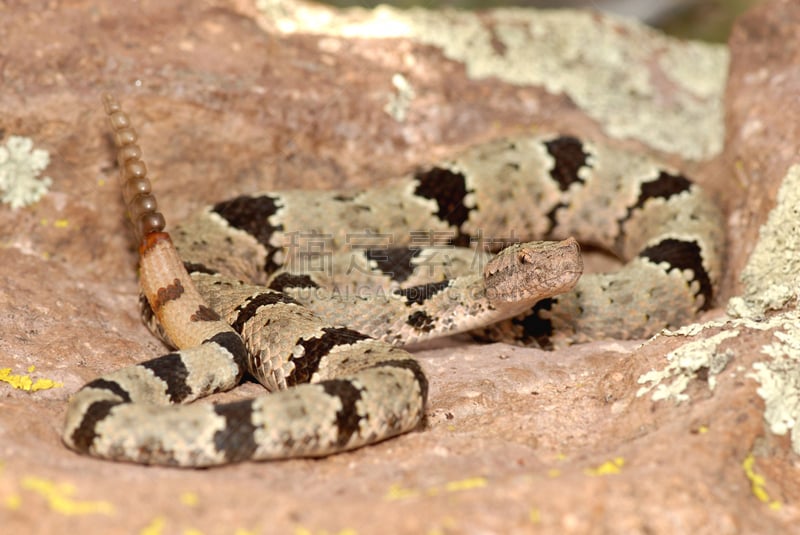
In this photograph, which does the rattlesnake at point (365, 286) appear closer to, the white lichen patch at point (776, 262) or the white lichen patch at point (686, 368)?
the white lichen patch at point (776, 262)

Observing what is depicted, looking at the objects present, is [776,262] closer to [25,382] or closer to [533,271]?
[533,271]

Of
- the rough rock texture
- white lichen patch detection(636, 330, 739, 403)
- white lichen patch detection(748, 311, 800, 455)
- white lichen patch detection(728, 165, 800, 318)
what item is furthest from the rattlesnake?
white lichen patch detection(748, 311, 800, 455)

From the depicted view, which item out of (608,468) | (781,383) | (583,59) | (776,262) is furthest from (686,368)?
(583,59)

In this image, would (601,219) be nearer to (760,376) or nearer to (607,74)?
(607,74)

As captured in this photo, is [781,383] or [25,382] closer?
[781,383]

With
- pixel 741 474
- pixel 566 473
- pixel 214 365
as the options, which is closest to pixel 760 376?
pixel 741 474

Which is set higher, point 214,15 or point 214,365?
point 214,15
